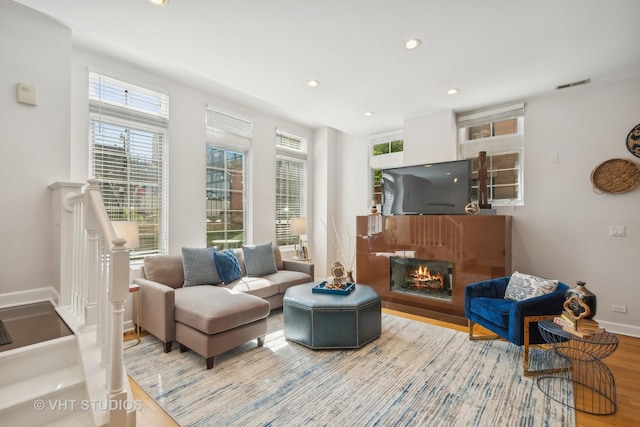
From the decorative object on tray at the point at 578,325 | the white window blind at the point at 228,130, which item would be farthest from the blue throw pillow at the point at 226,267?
the decorative object on tray at the point at 578,325

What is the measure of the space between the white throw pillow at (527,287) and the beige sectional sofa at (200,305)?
2446mm

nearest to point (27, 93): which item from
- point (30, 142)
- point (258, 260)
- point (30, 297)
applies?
point (30, 142)

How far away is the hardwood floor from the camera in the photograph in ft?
5.91

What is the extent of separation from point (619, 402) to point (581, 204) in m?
2.22

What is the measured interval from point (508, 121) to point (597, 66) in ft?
3.43

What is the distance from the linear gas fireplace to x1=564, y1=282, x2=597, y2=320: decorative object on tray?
58.6 inches

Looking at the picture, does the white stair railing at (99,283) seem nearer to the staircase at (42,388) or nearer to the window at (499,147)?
the staircase at (42,388)

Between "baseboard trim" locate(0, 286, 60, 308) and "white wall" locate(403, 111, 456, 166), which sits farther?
"white wall" locate(403, 111, 456, 166)

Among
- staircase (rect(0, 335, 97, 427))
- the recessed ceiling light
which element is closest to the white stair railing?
staircase (rect(0, 335, 97, 427))

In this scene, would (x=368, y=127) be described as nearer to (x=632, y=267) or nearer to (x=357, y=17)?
(x=357, y=17)

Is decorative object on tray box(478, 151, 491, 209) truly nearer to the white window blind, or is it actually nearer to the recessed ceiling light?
the recessed ceiling light

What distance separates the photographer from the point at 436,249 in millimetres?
3701

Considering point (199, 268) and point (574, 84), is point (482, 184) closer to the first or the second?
point (574, 84)

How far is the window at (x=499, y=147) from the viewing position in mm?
3805
